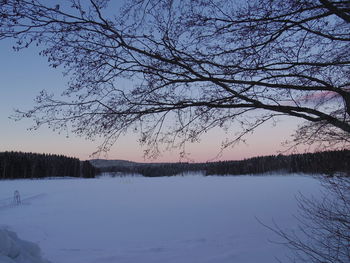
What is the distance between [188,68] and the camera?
422 centimetres

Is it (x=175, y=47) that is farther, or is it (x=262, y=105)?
(x=262, y=105)

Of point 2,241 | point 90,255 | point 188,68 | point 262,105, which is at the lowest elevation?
point 90,255

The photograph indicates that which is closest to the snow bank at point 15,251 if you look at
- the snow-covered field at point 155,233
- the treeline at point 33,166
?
the snow-covered field at point 155,233

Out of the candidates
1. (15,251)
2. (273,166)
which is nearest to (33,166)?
(273,166)

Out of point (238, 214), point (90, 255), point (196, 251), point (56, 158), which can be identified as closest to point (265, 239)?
point (196, 251)

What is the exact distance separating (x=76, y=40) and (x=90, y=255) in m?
4.27

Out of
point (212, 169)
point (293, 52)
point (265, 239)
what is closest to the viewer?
point (293, 52)

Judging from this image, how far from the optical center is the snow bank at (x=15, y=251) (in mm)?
3129

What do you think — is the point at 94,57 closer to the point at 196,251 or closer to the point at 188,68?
the point at 188,68

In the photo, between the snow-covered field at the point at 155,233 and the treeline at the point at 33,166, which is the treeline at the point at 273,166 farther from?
the treeline at the point at 33,166

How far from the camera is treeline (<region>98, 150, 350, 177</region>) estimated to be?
4.50 meters

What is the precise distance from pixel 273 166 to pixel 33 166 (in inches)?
2220

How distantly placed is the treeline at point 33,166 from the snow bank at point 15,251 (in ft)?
188

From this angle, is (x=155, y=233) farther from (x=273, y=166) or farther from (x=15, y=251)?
(x=273, y=166)
